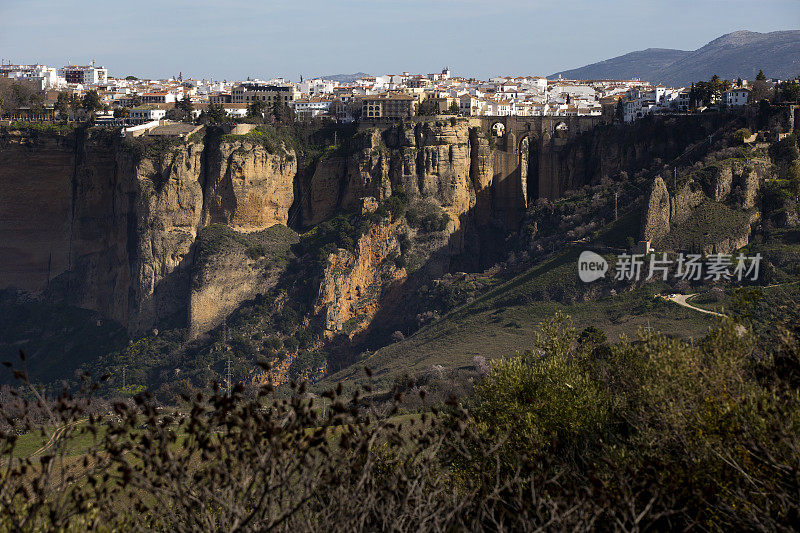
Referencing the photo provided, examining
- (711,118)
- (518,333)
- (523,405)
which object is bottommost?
(518,333)

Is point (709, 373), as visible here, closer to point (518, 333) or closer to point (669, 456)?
point (669, 456)

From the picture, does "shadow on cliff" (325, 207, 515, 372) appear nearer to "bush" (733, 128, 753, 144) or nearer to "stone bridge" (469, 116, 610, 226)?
"stone bridge" (469, 116, 610, 226)

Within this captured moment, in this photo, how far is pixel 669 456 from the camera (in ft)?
46.4

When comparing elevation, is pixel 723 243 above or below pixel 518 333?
above

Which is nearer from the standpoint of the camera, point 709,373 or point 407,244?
point 709,373

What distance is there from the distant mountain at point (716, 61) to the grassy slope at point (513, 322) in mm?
78654

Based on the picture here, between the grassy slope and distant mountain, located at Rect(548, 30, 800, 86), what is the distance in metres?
78.7

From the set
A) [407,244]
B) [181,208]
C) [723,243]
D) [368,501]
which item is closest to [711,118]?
[723,243]

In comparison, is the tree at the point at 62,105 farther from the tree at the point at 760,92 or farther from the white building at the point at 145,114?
the tree at the point at 760,92

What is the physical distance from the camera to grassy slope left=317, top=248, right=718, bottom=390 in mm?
33594

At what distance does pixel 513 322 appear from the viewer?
37125 mm

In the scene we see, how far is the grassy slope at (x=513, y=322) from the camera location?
3359 cm

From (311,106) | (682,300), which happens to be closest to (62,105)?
(311,106)

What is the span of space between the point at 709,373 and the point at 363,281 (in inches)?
1147
